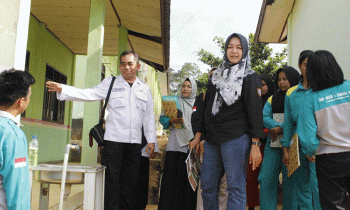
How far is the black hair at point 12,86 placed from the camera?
6.45 feet

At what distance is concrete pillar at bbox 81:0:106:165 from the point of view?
4516 millimetres

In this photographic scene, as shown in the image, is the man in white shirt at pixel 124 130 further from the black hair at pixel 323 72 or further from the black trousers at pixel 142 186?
the black hair at pixel 323 72

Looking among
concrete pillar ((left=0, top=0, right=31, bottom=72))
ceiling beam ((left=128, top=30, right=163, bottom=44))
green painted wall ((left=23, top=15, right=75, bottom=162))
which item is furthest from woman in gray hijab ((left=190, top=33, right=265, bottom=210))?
green painted wall ((left=23, top=15, right=75, bottom=162))

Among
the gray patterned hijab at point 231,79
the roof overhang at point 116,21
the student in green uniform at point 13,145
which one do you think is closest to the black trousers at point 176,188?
the gray patterned hijab at point 231,79

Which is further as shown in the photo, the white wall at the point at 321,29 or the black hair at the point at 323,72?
the white wall at the point at 321,29

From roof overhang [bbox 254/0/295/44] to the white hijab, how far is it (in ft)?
12.3

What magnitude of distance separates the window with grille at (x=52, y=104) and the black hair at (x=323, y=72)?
7.16m

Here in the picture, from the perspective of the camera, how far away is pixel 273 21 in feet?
27.6

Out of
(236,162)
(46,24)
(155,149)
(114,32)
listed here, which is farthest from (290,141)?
(46,24)

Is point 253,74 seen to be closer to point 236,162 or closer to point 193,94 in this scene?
point 236,162

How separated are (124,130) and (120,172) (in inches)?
18.5

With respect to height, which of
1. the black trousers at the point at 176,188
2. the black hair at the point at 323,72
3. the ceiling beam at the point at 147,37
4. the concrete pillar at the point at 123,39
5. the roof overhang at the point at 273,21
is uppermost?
the roof overhang at the point at 273,21

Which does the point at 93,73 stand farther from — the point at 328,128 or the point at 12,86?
the point at 328,128

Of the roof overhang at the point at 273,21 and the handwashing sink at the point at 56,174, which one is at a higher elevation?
the roof overhang at the point at 273,21
